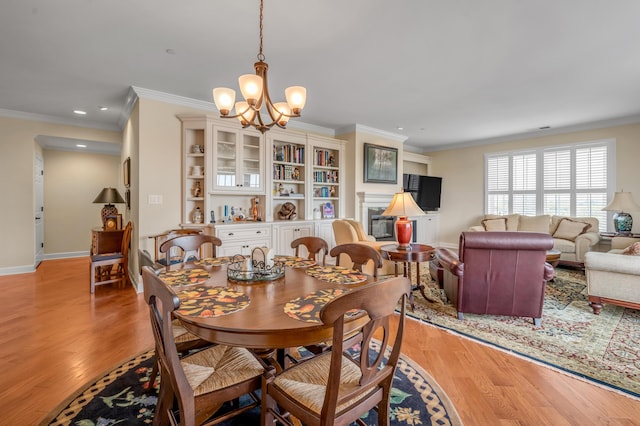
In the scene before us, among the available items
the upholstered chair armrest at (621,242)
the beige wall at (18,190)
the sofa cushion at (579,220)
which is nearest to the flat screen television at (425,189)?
the sofa cushion at (579,220)

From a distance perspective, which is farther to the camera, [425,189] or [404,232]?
[425,189]

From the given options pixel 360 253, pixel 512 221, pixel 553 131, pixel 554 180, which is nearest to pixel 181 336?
pixel 360 253

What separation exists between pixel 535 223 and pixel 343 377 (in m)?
6.22

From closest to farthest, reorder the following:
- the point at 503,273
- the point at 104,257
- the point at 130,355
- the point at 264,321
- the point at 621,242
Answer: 1. the point at 264,321
2. the point at 130,355
3. the point at 503,273
4. the point at 104,257
5. the point at 621,242

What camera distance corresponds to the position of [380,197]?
20.2 feet

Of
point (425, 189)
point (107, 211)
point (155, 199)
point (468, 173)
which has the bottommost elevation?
point (107, 211)

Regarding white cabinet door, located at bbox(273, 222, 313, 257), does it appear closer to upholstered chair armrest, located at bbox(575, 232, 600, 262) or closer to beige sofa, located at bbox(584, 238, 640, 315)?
beige sofa, located at bbox(584, 238, 640, 315)

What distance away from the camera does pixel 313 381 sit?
1.25m

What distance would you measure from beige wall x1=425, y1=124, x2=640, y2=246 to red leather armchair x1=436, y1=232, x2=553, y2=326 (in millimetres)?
4335

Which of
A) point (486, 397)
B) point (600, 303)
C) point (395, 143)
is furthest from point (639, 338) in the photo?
point (395, 143)

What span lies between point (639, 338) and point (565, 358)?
941 mm

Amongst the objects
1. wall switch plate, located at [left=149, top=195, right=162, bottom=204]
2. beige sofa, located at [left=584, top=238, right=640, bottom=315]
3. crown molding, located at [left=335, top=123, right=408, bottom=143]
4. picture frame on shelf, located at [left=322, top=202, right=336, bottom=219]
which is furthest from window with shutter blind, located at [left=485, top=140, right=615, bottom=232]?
wall switch plate, located at [left=149, top=195, right=162, bottom=204]

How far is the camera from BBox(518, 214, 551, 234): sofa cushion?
578cm

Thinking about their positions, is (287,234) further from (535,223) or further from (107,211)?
(535,223)
